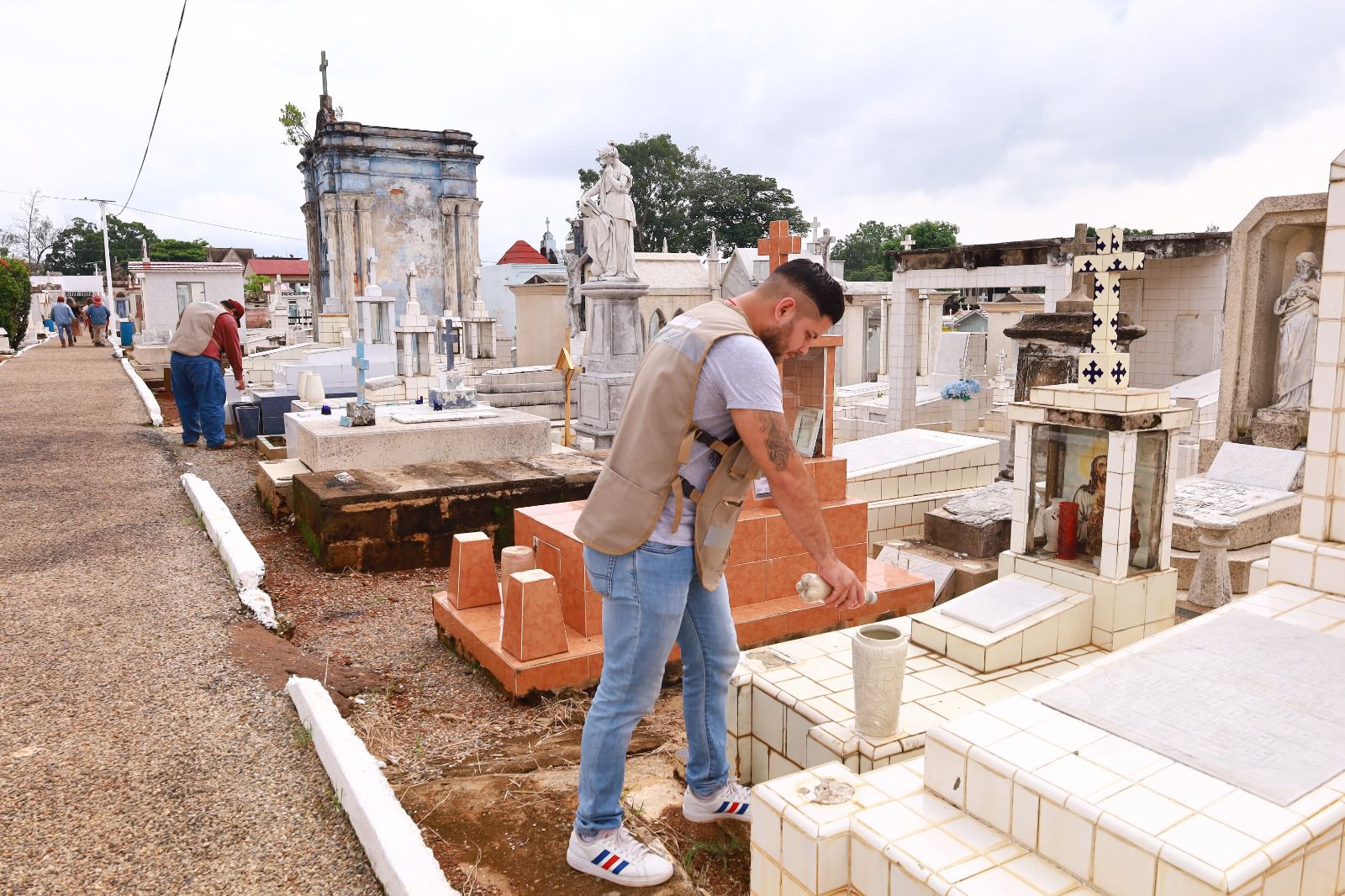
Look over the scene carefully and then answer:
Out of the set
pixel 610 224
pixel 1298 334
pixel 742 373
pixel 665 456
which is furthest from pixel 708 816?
pixel 610 224

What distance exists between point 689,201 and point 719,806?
5285 centimetres

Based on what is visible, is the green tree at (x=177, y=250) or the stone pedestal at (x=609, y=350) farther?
the green tree at (x=177, y=250)

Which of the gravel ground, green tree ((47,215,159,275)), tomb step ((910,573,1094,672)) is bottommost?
the gravel ground

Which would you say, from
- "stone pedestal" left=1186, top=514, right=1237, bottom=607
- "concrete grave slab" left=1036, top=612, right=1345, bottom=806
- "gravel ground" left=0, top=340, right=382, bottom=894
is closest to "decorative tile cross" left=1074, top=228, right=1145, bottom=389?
"concrete grave slab" left=1036, top=612, right=1345, bottom=806

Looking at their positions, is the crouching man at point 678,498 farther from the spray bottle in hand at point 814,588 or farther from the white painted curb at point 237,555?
the white painted curb at point 237,555

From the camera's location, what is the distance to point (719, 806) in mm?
3256

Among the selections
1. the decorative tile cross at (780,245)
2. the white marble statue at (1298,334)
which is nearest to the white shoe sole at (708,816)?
the decorative tile cross at (780,245)

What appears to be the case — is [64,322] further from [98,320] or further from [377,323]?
[377,323]

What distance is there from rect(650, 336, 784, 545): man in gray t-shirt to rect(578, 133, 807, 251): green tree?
5131 centimetres

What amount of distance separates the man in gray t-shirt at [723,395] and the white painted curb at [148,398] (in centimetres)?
1145

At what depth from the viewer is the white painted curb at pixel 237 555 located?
16.9 ft

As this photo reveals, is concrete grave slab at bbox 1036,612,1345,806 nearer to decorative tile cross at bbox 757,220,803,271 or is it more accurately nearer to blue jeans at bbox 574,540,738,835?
blue jeans at bbox 574,540,738,835

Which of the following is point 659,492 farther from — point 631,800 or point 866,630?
point 631,800

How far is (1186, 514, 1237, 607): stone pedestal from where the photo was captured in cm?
643
